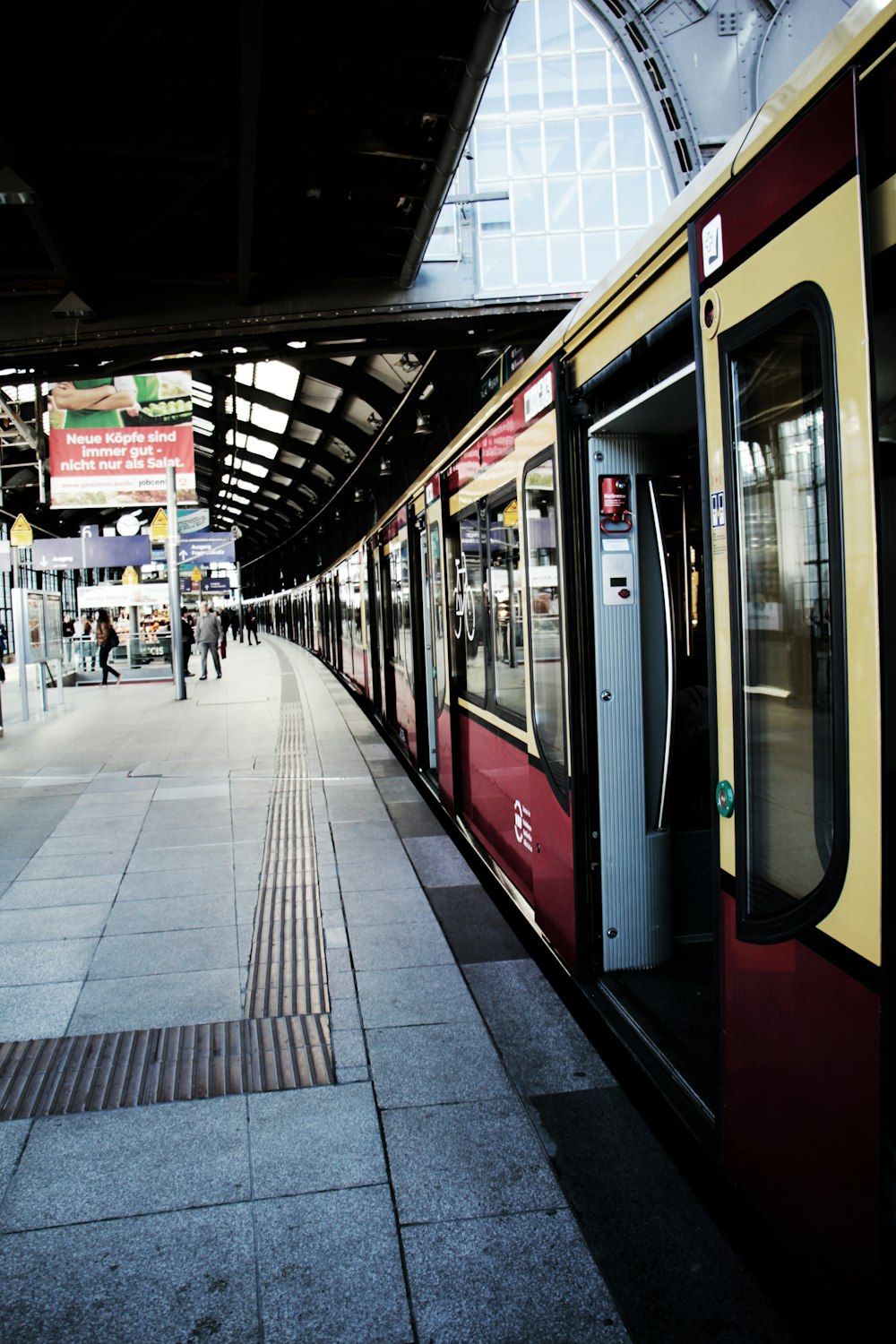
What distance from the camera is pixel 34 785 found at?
29.8 ft

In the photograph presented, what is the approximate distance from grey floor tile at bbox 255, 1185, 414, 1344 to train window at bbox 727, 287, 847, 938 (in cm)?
114

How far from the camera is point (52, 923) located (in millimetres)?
5027

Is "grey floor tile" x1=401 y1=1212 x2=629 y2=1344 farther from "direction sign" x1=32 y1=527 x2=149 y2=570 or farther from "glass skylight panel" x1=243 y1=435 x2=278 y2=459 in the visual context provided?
"glass skylight panel" x1=243 y1=435 x2=278 y2=459

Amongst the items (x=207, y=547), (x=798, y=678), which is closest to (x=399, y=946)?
(x=798, y=678)

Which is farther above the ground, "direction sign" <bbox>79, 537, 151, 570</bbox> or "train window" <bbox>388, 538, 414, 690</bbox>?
"direction sign" <bbox>79, 537, 151, 570</bbox>

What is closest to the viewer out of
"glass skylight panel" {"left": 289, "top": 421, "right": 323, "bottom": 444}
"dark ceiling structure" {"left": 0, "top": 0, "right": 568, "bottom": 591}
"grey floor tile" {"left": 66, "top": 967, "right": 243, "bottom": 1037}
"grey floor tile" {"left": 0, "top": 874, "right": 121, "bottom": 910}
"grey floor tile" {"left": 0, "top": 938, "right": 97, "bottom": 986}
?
Answer: "grey floor tile" {"left": 66, "top": 967, "right": 243, "bottom": 1037}

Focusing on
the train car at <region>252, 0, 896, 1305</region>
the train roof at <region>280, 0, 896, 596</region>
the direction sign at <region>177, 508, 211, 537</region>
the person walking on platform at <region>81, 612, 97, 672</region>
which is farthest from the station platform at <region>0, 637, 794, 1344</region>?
the person walking on platform at <region>81, 612, 97, 672</region>

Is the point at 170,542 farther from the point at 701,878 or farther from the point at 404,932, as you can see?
the point at 701,878

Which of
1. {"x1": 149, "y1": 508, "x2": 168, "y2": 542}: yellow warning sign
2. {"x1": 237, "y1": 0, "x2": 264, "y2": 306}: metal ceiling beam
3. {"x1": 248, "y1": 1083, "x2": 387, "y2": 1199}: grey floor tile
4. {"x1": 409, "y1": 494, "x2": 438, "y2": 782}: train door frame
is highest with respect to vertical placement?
{"x1": 237, "y1": 0, "x2": 264, "y2": 306}: metal ceiling beam

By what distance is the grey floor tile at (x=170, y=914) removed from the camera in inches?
196

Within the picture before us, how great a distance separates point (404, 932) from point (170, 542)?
1409 centimetres

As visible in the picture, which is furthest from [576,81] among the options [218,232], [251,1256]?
[251,1256]

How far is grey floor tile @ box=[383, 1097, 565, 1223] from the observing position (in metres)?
2.56

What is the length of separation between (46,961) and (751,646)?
3.60 metres
